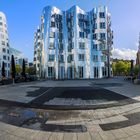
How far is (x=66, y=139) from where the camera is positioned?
5516mm

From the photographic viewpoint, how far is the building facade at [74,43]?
49.2m

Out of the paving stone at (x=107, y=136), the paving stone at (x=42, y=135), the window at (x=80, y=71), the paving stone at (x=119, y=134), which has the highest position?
the window at (x=80, y=71)

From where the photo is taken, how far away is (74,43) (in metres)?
49.8

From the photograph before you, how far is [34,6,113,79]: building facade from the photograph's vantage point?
49.2 meters

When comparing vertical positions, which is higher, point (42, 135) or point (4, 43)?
point (4, 43)

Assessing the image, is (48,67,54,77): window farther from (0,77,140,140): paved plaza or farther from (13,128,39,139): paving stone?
(13,128,39,139): paving stone

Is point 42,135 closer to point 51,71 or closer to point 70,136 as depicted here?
point 70,136

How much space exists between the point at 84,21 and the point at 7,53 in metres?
40.5

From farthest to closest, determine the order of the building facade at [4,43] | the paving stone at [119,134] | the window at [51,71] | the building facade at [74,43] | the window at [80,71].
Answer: the building facade at [4,43] → the window at [80,71] → the building facade at [74,43] → the window at [51,71] → the paving stone at [119,134]

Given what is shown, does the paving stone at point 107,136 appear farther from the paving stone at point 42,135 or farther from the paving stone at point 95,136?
the paving stone at point 42,135

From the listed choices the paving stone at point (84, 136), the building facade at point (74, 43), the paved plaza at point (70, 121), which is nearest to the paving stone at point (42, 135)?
the paved plaza at point (70, 121)

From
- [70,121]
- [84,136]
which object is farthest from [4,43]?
[84,136]

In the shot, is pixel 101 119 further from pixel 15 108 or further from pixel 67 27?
pixel 67 27

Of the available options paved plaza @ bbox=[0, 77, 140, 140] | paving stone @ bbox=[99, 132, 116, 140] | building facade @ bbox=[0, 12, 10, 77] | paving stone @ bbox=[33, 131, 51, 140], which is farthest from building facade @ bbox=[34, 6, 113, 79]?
paving stone @ bbox=[99, 132, 116, 140]
